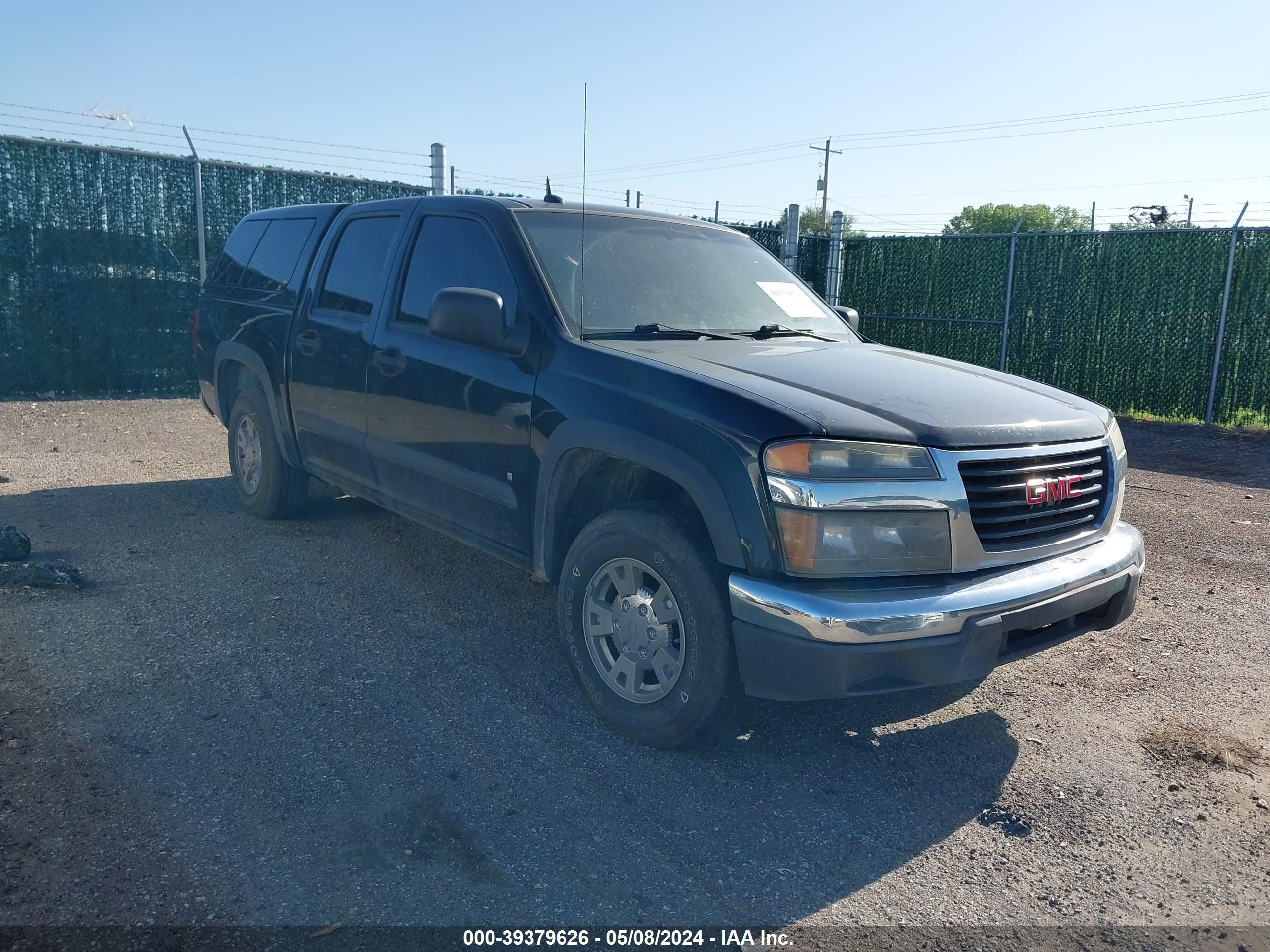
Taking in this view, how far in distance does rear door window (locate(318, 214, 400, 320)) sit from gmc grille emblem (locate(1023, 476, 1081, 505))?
318cm

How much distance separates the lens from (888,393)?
11.6 ft

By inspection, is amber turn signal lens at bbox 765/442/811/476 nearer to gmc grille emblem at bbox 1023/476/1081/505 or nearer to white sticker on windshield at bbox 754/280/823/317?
gmc grille emblem at bbox 1023/476/1081/505

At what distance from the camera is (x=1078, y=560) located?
3.45 metres

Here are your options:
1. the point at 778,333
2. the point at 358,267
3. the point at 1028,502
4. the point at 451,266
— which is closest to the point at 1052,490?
the point at 1028,502

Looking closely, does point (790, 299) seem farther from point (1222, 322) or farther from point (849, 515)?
point (1222, 322)

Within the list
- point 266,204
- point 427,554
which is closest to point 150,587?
point 427,554

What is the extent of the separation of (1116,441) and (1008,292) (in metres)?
9.60

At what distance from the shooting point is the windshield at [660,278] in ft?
13.7

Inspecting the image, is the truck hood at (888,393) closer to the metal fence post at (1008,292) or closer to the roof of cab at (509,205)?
the roof of cab at (509,205)

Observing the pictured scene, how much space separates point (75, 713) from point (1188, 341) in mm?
11797

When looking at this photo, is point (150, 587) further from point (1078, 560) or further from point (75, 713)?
point (1078, 560)

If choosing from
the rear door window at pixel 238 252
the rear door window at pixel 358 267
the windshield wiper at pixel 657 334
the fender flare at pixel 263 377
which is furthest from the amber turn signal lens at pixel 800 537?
the rear door window at pixel 238 252

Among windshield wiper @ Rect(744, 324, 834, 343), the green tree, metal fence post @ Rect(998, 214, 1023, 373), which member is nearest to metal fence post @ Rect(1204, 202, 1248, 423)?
metal fence post @ Rect(998, 214, 1023, 373)

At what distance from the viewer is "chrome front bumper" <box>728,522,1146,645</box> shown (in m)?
2.92
